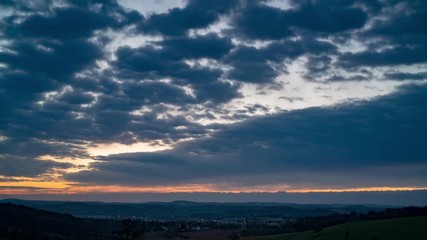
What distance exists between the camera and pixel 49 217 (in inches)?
7584

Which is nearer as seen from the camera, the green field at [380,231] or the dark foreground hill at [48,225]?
the green field at [380,231]

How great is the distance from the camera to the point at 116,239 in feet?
492

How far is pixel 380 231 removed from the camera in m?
123

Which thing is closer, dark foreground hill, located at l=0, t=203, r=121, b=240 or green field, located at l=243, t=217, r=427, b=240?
green field, located at l=243, t=217, r=427, b=240

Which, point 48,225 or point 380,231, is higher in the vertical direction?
point 380,231

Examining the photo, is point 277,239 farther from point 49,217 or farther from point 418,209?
point 49,217

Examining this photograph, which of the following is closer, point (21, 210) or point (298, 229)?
point (298, 229)

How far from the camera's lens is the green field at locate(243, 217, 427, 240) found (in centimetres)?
11516

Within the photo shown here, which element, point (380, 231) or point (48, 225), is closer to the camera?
point (380, 231)

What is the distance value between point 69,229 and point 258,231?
67390 millimetres

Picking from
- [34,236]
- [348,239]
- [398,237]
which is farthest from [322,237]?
[34,236]

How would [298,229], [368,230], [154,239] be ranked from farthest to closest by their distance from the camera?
1. [298,229]
2. [154,239]
3. [368,230]

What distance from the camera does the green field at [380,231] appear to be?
11516cm

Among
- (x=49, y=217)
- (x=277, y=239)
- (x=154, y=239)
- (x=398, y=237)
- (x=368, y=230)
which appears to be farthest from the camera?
(x=49, y=217)
